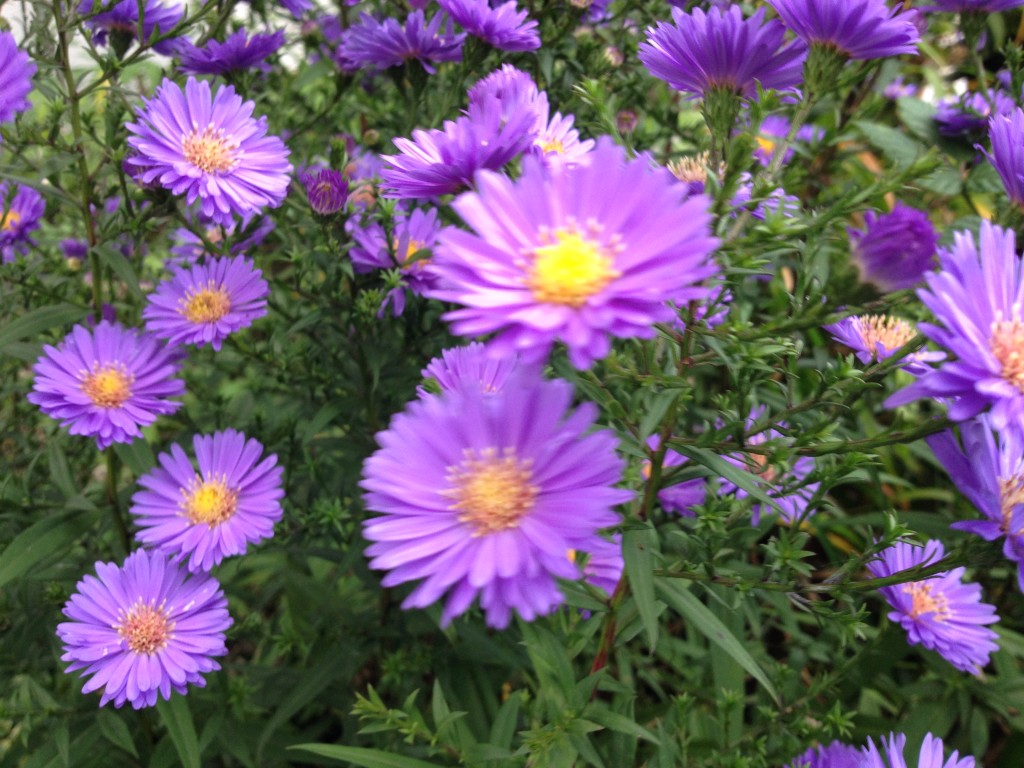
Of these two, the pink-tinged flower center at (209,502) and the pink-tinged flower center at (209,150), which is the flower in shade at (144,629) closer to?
the pink-tinged flower center at (209,502)

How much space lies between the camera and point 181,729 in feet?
4.69

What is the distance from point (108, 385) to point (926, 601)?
159cm

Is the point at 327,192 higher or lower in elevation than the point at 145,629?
higher

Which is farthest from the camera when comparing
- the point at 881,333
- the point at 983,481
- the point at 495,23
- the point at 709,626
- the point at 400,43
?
the point at 400,43

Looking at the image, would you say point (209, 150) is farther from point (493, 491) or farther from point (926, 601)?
point (926, 601)

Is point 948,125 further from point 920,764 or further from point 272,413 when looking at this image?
point 272,413

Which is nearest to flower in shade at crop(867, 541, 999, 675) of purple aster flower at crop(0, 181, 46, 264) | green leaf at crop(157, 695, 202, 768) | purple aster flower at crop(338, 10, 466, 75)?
green leaf at crop(157, 695, 202, 768)

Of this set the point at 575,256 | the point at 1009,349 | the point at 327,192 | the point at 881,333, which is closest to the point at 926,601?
the point at 881,333

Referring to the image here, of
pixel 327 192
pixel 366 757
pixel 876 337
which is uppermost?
pixel 327 192

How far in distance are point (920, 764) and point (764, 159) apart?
5.12ft

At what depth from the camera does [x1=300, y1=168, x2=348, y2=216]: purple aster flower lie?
4.69 feet

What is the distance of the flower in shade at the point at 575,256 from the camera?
0.70 m

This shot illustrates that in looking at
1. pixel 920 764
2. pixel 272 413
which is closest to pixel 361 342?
pixel 272 413

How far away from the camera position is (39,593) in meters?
1.72
